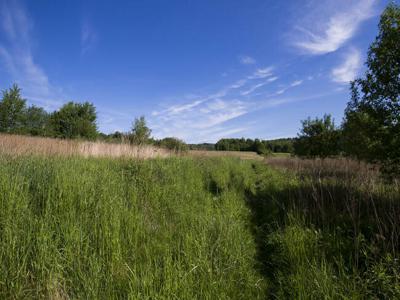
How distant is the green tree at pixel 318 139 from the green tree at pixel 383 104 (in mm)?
12556

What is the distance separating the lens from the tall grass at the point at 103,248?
6.01 feet

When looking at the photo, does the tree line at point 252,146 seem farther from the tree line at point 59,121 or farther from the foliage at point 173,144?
the foliage at point 173,144

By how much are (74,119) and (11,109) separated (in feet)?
28.1

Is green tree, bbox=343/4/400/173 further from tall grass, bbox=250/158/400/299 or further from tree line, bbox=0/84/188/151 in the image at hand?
tree line, bbox=0/84/188/151

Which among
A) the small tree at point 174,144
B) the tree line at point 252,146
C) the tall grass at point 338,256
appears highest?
the tree line at point 252,146

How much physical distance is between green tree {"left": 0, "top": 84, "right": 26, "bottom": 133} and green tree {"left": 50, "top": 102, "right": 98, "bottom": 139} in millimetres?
5628

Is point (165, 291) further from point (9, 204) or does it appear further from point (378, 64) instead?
point (378, 64)

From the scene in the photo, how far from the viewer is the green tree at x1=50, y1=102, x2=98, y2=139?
29703mm

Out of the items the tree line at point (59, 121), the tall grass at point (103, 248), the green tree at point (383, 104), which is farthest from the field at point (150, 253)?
the tree line at point (59, 121)

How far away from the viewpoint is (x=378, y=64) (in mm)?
5258

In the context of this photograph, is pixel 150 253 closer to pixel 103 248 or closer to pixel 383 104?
pixel 103 248

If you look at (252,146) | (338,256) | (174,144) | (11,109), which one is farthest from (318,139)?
(252,146)

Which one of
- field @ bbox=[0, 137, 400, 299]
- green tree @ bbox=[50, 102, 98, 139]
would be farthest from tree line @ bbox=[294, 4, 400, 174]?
green tree @ bbox=[50, 102, 98, 139]

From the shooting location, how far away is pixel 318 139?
1714cm
